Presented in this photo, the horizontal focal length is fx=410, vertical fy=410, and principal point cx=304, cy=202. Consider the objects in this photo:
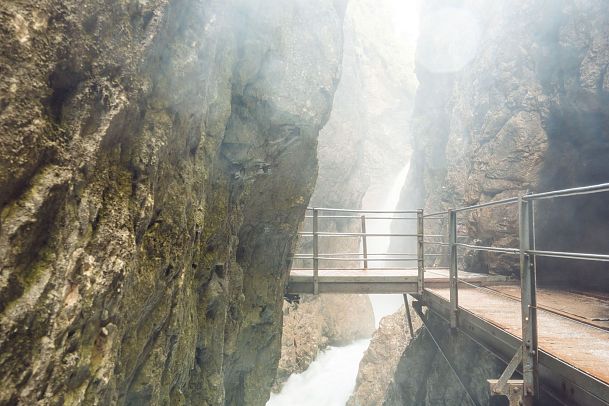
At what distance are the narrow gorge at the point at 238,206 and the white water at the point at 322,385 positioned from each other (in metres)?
2.27

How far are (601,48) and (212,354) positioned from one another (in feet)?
26.6

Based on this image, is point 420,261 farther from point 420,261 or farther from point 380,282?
point 380,282

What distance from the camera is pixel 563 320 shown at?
12.8 feet

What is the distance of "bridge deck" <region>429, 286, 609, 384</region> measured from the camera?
2.66 metres

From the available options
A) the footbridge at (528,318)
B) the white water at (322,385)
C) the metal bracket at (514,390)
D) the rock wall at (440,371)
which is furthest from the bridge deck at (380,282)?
the white water at (322,385)

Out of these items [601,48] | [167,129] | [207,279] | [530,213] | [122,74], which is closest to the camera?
[122,74]

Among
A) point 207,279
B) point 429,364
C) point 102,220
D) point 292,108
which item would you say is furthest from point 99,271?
point 429,364

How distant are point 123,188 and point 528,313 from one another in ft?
9.27

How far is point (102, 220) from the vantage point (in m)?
2.35

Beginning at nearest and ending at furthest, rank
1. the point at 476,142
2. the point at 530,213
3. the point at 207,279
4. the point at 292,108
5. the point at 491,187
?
the point at 530,213, the point at 207,279, the point at 292,108, the point at 491,187, the point at 476,142

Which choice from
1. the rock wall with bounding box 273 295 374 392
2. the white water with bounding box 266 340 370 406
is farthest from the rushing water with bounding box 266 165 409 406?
the rock wall with bounding box 273 295 374 392

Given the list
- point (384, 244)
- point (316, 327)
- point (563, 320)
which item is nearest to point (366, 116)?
point (384, 244)

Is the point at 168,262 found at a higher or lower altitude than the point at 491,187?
lower

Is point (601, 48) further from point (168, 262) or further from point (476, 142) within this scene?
point (168, 262)
